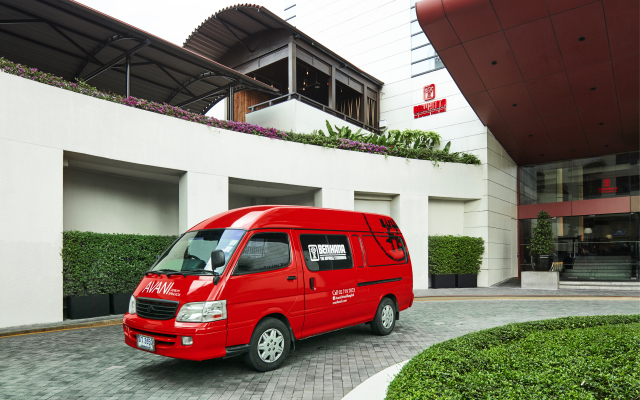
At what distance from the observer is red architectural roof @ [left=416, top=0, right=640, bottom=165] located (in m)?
11.7

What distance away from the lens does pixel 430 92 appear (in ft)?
69.8

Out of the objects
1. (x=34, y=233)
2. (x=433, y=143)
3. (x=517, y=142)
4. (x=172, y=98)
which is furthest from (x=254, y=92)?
(x=34, y=233)

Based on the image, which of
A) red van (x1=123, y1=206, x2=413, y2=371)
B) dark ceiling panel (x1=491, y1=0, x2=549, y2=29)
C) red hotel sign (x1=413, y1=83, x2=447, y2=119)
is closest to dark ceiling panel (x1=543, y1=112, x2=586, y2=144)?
red hotel sign (x1=413, y1=83, x2=447, y2=119)

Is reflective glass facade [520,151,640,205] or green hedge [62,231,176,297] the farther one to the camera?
reflective glass facade [520,151,640,205]

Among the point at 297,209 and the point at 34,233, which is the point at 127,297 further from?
the point at 297,209

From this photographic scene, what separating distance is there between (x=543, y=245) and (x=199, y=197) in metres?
13.5

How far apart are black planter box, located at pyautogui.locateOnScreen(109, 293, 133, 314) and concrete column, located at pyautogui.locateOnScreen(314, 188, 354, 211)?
679cm

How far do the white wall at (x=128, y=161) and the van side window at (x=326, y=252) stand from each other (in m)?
5.98

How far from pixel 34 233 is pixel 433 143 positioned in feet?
52.9

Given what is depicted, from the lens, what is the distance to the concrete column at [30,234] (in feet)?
28.6

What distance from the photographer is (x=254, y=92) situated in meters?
21.5

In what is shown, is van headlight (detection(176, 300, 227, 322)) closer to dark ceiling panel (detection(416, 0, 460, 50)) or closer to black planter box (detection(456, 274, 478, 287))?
dark ceiling panel (detection(416, 0, 460, 50))

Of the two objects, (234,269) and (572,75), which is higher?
(572,75)

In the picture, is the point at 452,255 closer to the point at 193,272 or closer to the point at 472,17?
the point at 472,17
